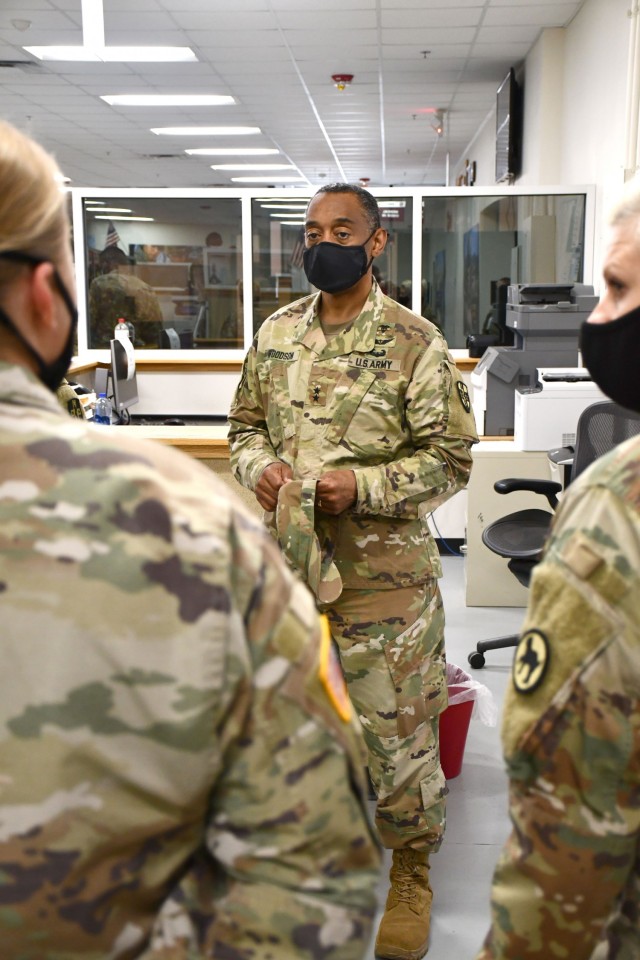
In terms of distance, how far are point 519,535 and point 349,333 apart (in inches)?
59.1

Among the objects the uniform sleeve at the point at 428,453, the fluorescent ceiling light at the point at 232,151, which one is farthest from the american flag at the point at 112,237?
the uniform sleeve at the point at 428,453

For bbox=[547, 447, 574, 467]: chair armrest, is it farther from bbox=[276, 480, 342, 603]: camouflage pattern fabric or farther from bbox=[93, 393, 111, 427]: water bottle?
bbox=[93, 393, 111, 427]: water bottle

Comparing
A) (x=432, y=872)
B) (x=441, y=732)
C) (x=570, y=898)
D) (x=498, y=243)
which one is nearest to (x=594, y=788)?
(x=570, y=898)

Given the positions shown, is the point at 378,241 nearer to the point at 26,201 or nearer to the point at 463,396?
the point at 463,396

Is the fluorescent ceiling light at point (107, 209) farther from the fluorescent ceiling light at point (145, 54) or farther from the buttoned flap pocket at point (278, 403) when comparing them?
the buttoned flap pocket at point (278, 403)

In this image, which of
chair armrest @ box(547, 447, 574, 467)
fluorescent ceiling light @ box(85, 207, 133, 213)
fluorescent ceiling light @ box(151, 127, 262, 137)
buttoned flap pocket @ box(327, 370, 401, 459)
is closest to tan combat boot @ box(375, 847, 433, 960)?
buttoned flap pocket @ box(327, 370, 401, 459)

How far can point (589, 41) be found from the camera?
556 cm

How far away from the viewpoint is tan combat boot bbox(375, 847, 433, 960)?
1867 mm

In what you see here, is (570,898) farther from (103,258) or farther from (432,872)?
(103,258)

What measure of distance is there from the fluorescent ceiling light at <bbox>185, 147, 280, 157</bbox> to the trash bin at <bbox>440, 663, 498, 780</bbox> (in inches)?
381

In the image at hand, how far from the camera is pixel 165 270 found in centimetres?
701

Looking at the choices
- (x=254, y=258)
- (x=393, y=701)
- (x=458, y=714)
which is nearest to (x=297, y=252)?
(x=254, y=258)

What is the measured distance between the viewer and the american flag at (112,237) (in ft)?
22.1

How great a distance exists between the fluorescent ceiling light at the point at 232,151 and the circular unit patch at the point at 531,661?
11.1 meters
